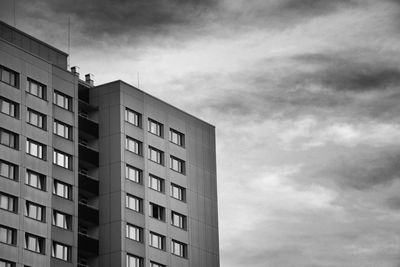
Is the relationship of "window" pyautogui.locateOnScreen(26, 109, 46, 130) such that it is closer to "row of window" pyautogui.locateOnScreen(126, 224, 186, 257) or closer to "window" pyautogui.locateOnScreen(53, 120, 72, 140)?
"window" pyautogui.locateOnScreen(53, 120, 72, 140)

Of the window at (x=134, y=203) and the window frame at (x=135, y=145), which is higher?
the window frame at (x=135, y=145)

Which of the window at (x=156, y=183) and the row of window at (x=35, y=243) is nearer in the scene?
the row of window at (x=35, y=243)

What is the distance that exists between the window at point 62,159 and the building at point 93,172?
118mm

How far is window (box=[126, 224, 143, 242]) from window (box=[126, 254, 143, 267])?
7.60 feet

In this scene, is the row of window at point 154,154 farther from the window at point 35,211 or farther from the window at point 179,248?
the window at point 35,211

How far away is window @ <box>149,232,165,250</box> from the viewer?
459ft

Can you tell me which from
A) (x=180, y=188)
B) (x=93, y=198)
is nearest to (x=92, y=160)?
(x=93, y=198)

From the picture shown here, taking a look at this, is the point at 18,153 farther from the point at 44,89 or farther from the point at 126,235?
the point at 126,235

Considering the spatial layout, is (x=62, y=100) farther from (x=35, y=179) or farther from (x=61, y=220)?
(x=61, y=220)

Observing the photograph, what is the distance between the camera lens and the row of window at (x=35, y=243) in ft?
398

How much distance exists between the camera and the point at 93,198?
13825 cm

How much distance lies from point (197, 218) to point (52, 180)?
84.5 ft

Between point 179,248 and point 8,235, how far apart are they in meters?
29.4

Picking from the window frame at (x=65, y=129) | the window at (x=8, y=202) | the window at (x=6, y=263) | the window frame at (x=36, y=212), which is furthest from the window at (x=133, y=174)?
the window at (x=6, y=263)
